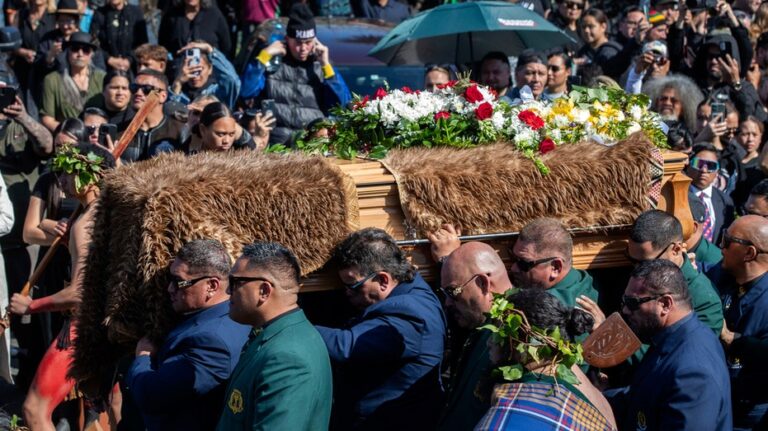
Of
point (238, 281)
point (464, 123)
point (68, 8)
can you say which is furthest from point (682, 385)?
point (68, 8)

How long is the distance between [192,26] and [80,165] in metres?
5.68

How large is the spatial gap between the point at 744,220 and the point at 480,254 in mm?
1871

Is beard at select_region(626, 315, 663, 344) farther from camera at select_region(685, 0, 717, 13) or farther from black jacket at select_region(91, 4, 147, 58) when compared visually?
black jacket at select_region(91, 4, 147, 58)

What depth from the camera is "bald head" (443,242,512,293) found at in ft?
15.4

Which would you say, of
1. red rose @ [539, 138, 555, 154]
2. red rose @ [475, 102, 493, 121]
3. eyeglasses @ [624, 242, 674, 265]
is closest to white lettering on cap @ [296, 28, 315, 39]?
red rose @ [475, 102, 493, 121]

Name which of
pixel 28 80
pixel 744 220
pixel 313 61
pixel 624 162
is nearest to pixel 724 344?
pixel 744 220

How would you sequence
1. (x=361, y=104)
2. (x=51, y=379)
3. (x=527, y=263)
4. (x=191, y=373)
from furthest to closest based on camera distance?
1. (x=51, y=379)
2. (x=361, y=104)
3. (x=527, y=263)
4. (x=191, y=373)

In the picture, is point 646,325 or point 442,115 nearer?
point 646,325

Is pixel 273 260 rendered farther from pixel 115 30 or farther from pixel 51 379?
pixel 115 30

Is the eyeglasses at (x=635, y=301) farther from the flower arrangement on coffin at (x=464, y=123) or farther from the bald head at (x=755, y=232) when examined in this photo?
the bald head at (x=755, y=232)

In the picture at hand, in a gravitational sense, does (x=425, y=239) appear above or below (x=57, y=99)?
above

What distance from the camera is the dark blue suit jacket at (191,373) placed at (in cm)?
447

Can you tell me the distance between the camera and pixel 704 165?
8.22m

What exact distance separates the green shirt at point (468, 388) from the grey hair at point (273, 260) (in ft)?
2.58
